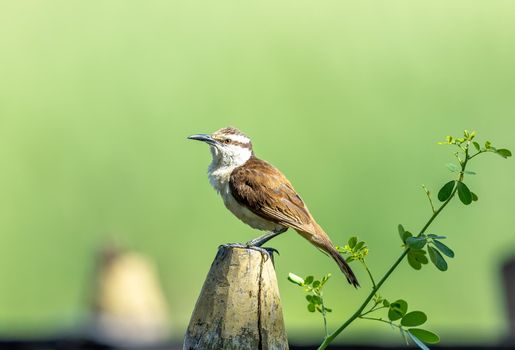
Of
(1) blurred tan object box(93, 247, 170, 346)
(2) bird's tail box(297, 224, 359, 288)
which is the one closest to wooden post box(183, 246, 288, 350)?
(2) bird's tail box(297, 224, 359, 288)

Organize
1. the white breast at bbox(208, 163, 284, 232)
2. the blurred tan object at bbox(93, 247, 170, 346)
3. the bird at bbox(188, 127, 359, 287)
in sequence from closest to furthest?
the bird at bbox(188, 127, 359, 287)
the white breast at bbox(208, 163, 284, 232)
the blurred tan object at bbox(93, 247, 170, 346)

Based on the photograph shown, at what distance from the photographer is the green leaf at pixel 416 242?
126 inches

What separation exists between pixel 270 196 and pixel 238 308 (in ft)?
4.39

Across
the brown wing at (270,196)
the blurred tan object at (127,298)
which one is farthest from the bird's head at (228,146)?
the blurred tan object at (127,298)

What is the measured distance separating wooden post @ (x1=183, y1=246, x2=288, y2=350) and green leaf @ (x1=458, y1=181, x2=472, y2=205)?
72 centimetres

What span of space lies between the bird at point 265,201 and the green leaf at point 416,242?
3.25 feet

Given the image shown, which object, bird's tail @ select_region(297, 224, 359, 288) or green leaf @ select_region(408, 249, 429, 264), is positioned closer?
green leaf @ select_region(408, 249, 429, 264)

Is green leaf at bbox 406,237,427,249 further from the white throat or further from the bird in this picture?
the white throat

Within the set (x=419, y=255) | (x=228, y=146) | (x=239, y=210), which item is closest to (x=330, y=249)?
(x=239, y=210)

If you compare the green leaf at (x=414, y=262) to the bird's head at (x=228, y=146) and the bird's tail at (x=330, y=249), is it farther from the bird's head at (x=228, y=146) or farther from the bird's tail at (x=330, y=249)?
the bird's head at (x=228, y=146)

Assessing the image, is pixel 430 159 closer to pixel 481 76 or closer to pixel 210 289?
pixel 481 76

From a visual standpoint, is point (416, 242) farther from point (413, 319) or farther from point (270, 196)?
point (270, 196)

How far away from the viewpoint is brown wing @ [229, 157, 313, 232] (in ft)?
15.1

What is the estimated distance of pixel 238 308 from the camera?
3.38 metres
